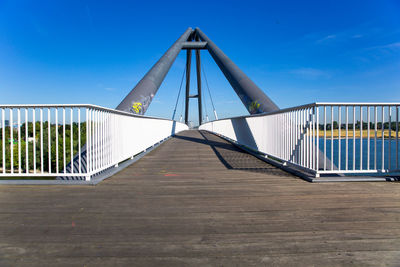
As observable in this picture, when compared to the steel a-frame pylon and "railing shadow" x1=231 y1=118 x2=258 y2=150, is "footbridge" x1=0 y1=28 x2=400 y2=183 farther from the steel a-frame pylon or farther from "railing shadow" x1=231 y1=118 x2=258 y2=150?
the steel a-frame pylon

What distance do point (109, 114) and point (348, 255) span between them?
3.72 metres

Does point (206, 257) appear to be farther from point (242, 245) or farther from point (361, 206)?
point (361, 206)

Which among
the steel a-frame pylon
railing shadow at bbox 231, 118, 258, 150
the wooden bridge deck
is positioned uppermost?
the steel a-frame pylon

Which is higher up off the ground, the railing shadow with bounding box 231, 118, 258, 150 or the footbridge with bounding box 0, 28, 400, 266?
the railing shadow with bounding box 231, 118, 258, 150

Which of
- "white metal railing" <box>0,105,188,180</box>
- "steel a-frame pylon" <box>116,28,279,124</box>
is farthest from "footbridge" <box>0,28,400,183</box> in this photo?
"steel a-frame pylon" <box>116,28,279,124</box>

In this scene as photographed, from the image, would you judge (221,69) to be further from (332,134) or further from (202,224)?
(202,224)

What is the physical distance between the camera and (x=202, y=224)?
201 centimetres

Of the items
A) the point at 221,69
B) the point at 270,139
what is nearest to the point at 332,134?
the point at 270,139

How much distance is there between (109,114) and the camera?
13.8 feet

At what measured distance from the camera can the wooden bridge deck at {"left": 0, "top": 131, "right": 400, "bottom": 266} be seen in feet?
5.05

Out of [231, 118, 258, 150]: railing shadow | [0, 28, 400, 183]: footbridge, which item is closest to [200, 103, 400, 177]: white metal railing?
[0, 28, 400, 183]: footbridge

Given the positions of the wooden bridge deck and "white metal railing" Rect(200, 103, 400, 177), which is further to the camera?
"white metal railing" Rect(200, 103, 400, 177)

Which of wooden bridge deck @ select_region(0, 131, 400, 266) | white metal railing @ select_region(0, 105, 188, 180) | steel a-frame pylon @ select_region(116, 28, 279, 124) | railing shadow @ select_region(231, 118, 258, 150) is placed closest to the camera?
wooden bridge deck @ select_region(0, 131, 400, 266)

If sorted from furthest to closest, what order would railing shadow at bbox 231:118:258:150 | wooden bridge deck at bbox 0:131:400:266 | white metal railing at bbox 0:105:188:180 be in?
railing shadow at bbox 231:118:258:150 < white metal railing at bbox 0:105:188:180 < wooden bridge deck at bbox 0:131:400:266
